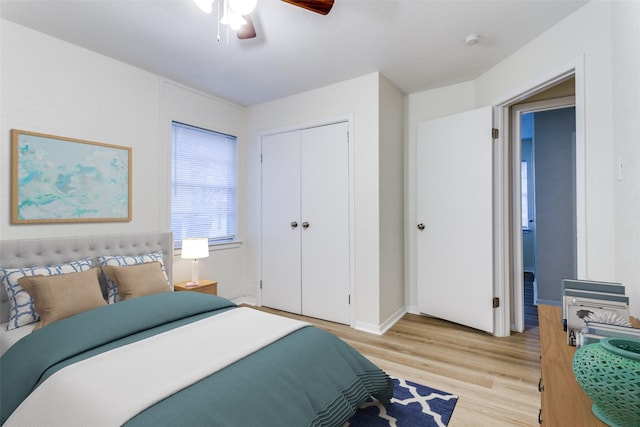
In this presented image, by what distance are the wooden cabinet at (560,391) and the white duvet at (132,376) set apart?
119 cm

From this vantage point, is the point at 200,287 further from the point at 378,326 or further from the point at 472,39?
the point at 472,39

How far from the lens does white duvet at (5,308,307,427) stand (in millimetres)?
1140

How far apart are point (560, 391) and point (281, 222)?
3160mm

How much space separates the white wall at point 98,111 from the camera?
227cm

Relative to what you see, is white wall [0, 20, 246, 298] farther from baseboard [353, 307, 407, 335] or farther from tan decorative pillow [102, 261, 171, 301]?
baseboard [353, 307, 407, 335]

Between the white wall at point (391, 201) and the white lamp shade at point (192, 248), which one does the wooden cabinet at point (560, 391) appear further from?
the white lamp shade at point (192, 248)

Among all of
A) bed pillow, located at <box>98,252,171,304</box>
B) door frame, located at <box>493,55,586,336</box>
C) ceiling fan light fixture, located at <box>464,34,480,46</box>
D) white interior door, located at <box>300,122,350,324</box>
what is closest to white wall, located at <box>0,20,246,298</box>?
bed pillow, located at <box>98,252,171,304</box>

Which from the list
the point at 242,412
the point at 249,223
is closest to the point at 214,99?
the point at 249,223

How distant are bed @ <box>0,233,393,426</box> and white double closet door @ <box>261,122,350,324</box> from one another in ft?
4.51

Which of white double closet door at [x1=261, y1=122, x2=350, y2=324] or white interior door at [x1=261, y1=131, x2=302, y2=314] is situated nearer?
white double closet door at [x1=261, y1=122, x2=350, y2=324]

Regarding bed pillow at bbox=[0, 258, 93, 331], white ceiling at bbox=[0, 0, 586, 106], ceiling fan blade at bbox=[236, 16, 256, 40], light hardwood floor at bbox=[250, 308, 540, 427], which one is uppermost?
white ceiling at bbox=[0, 0, 586, 106]

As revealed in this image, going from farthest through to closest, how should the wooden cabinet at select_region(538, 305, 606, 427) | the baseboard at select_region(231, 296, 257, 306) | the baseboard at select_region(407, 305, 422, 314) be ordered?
the baseboard at select_region(231, 296, 257, 306)
the baseboard at select_region(407, 305, 422, 314)
the wooden cabinet at select_region(538, 305, 606, 427)

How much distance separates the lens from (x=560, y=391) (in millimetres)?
873

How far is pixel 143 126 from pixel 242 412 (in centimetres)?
284
